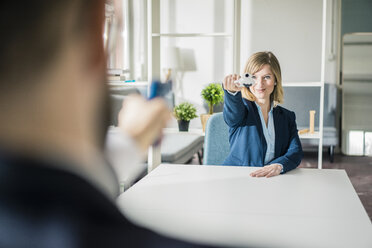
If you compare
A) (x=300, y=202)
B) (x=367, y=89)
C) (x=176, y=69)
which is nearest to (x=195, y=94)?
(x=176, y=69)

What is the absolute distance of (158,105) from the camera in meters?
0.28

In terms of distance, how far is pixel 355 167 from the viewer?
448 cm

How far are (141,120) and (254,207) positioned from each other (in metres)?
0.89

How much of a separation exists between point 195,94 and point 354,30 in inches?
81.3

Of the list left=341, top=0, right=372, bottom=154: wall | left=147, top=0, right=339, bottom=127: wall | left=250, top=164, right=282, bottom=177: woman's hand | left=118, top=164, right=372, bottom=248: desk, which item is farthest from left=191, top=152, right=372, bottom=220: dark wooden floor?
left=118, top=164, right=372, bottom=248: desk

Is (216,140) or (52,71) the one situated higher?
(52,71)

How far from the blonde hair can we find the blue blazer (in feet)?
0.11

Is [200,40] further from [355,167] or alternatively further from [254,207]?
[254,207]

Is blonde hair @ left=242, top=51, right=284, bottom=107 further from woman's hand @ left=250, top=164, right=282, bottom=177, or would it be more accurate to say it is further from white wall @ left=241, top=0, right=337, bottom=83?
white wall @ left=241, top=0, right=337, bottom=83

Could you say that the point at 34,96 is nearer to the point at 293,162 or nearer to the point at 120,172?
the point at 120,172

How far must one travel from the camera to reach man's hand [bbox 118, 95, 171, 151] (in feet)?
0.88

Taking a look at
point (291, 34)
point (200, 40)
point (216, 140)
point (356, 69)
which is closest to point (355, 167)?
point (356, 69)

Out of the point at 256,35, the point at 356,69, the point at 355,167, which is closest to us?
the point at 355,167

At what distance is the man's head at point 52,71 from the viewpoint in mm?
232
